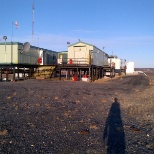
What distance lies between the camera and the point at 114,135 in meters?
7.83

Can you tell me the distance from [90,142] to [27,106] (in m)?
5.74

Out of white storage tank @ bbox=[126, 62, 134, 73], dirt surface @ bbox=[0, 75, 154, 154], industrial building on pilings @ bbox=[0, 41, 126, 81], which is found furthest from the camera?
white storage tank @ bbox=[126, 62, 134, 73]

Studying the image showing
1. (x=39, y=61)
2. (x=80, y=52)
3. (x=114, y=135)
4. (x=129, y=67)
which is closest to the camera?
(x=114, y=135)

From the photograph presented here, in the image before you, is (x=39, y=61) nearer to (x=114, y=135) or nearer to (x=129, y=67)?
(x=114, y=135)

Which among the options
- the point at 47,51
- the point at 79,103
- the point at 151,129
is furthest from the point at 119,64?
the point at 151,129

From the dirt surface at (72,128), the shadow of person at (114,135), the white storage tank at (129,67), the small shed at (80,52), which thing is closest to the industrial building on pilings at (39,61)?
the small shed at (80,52)

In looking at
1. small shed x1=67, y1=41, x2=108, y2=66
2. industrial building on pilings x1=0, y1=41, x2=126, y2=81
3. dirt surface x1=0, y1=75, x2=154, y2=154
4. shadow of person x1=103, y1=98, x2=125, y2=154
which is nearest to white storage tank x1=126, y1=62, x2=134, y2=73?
industrial building on pilings x1=0, y1=41, x2=126, y2=81

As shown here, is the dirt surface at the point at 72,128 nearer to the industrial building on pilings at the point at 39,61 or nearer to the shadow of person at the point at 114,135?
the shadow of person at the point at 114,135

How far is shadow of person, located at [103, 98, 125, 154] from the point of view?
659cm

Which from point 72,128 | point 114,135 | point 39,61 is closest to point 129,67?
point 39,61

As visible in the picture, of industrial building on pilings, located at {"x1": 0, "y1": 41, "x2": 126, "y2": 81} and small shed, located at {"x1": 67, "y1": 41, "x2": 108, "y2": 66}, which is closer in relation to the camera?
industrial building on pilings, located at {"x1": 0, "y1": 41, "x2": 126, "y2": 81}

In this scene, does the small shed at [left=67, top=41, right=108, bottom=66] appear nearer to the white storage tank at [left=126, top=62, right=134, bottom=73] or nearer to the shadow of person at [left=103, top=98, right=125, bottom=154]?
the shadow of person at [left=103, top=98, right=125, bottom=154]

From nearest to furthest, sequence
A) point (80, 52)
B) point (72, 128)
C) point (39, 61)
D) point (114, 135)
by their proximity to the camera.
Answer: point (114, 135) < point (72, 128) < point (39, 61) < point (80, 52)

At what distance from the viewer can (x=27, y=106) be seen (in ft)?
39.8
